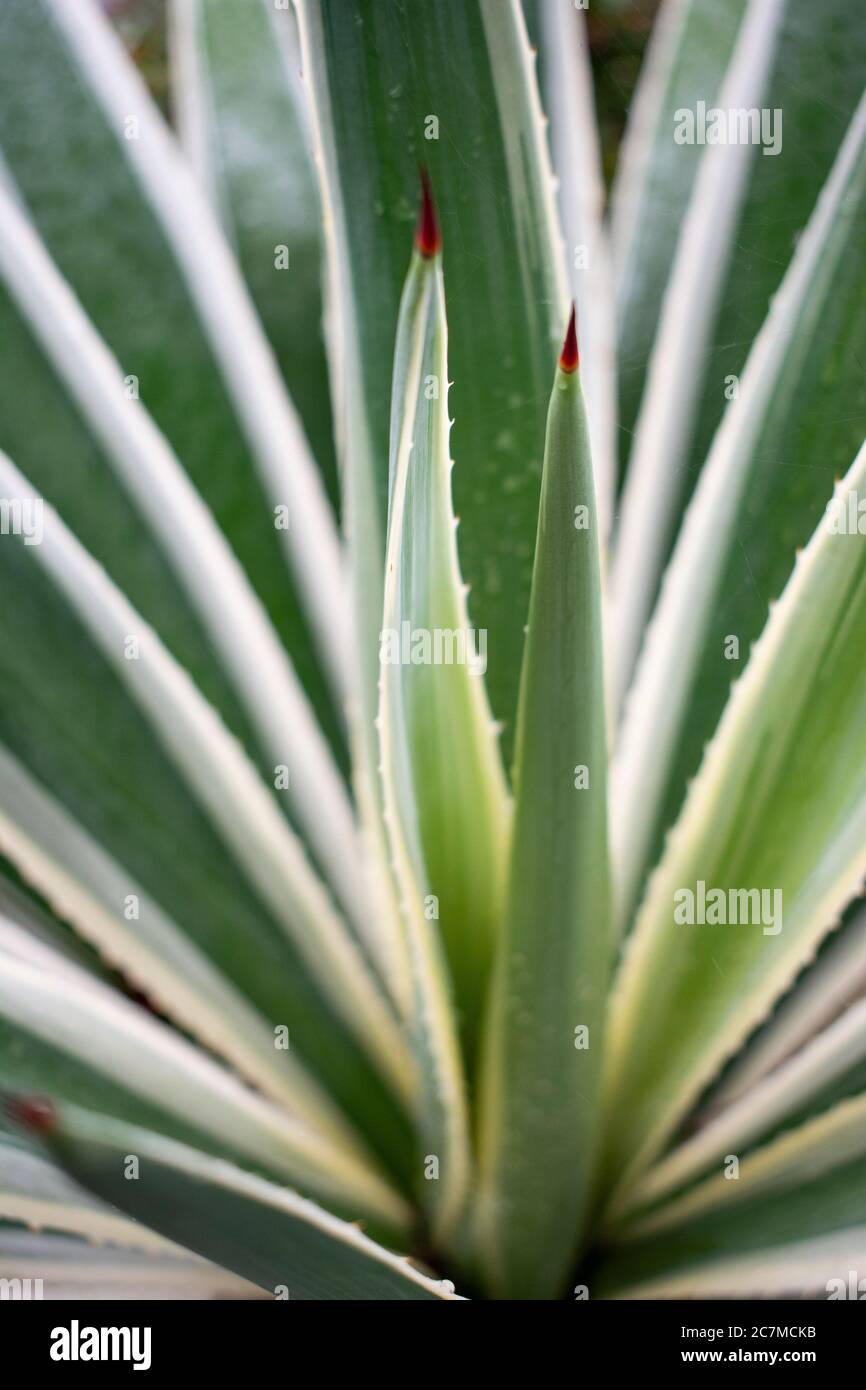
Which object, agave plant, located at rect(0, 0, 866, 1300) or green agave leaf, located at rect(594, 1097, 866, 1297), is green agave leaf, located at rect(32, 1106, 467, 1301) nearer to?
agave plant, located at rect(0, 0, 866, 1300)

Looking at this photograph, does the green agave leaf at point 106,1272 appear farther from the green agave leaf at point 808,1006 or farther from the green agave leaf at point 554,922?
the green agave leaf at point 808,1006

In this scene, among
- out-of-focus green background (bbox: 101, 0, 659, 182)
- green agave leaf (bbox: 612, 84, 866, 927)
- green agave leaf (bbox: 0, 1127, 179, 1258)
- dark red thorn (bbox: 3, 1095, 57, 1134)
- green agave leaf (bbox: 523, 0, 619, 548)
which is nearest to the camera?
dark red thorn (bbox: 3, 1095, 57, 1134)

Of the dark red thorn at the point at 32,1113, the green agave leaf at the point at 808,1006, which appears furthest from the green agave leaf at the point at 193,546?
the dark red thorn at the point at 32,1113

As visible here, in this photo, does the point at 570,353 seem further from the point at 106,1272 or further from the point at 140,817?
the point at 106,1272

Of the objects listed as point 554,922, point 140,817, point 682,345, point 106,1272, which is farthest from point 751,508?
point 106,1272

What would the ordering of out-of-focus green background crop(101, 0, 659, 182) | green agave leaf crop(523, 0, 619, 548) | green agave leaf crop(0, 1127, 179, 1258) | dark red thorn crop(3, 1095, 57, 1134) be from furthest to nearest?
out-of-focus green background crop(101, 0, 659, 182), green agave leaf crop(523, 0, 619, 548), green agave leaf crop(0, 1127, 179, 1258), dark red thorn crop(3, 1095, 57, 1134)

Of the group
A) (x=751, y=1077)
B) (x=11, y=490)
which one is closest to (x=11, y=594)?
(x=11, y=490)

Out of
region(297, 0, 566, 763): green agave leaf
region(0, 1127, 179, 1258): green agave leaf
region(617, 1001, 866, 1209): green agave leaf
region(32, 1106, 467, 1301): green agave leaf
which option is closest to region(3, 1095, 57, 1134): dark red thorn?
region(32, 1106, 467, 1301): green agave leaf
